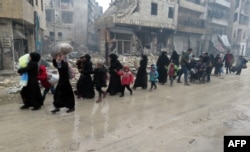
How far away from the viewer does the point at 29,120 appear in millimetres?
4930

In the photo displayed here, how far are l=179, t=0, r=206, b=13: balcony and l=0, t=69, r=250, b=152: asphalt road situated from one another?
913 inches

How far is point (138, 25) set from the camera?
21562mm

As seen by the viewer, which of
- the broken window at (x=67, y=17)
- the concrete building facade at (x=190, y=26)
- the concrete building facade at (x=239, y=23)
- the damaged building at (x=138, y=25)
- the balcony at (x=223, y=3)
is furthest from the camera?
the concrete building facade at (x=239, y=23)

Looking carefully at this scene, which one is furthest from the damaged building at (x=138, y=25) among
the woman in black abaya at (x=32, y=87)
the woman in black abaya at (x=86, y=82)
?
the woman in black abaya at (x=32, y=87)

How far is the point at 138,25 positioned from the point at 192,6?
Answer: 39.3 feet

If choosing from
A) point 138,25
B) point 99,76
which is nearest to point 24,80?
point 99,76

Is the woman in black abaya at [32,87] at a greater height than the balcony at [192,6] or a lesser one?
lesser

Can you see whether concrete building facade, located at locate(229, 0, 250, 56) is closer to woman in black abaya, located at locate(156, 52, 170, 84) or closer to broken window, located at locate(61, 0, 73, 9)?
broken window, located at locate(61, 0, 73, 9)

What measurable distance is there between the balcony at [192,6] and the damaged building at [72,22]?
13277 mm

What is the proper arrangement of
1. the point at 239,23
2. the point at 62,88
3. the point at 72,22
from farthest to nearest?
the point at 239,23, the point at 72,22, the point at 62,88

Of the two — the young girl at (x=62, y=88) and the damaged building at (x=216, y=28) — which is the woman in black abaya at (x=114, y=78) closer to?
the young girl at (x=62, y=88)

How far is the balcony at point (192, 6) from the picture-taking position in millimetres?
27975

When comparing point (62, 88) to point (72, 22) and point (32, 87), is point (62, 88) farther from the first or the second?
point (72, 22)

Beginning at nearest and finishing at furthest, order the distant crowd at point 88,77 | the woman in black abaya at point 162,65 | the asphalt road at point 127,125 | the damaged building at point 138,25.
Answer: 1. the asphalt road at point 127,125
2. the distant crowd at point 88,77
3. the woman in black abaya at point 162,65
4. the damaged building at point 138,25
